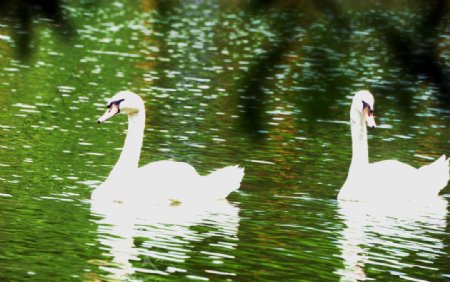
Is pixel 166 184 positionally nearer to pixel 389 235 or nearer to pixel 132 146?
pixel 132 146

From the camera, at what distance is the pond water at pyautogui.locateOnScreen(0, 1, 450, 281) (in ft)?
8.82

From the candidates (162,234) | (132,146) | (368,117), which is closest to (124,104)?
(132,146)

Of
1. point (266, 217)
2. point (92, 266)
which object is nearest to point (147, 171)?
point (266, 217)

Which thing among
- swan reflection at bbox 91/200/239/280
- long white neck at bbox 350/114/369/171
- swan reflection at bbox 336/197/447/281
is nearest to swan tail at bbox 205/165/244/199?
swan reflection at bbox 91/200/239/280

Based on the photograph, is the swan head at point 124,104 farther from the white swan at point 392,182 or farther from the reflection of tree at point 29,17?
the reflection of tree at point 29,17

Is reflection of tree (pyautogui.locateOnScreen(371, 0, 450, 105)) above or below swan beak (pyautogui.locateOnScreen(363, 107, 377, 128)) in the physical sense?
above

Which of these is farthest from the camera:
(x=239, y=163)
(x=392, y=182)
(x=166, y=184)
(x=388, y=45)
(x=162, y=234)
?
(x=239, y=163)

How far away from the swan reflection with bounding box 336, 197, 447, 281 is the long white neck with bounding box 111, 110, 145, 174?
2.62 m

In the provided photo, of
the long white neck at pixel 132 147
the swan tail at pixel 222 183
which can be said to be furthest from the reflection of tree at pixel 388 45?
the long white neck at pixel 132 147

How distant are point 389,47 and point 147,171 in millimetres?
11636

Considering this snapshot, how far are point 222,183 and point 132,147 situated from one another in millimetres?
1551

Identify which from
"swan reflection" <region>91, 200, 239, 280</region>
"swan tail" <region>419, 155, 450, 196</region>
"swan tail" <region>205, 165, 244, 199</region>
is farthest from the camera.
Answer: "swan tail" <region>419, 155, 450, 196</region>

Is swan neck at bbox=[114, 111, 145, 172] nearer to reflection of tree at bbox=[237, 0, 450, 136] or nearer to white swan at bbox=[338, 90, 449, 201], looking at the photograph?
white swan at bbox=[338, 90, 449, 201]

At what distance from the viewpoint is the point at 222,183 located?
13828 mm
